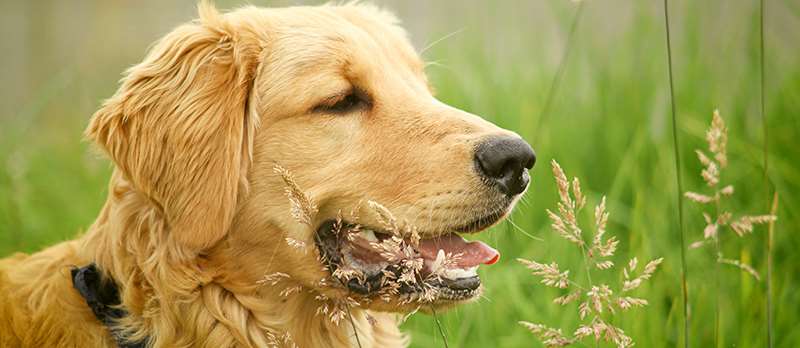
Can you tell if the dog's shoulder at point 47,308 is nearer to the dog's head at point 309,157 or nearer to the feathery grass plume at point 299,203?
the dog's head at point 309,157

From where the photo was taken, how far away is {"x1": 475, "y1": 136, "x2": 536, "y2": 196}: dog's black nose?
270cm

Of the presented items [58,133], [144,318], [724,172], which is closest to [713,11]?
Result: [724,172]

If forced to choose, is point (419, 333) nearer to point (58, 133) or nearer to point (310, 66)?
point (310, 66)

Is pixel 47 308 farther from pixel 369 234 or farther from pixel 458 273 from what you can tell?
pixel 458 273

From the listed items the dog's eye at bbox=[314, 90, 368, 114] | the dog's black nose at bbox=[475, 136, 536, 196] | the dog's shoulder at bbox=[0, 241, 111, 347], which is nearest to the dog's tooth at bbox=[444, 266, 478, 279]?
the dog's black nose at bbox=[475, 136, 536, 196]

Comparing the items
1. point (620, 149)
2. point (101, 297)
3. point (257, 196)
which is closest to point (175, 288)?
point (101, 297)

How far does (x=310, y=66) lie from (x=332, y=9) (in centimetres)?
46

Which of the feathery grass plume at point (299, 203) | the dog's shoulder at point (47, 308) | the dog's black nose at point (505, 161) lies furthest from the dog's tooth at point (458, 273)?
the dog's shoulder at point (47, 308)

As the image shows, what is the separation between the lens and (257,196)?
2.97 m

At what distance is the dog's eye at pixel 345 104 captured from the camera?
299 centimetres

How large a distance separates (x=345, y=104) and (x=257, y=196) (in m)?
0.47

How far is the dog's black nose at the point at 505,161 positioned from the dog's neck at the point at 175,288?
26.4 inches

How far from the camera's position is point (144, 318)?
9.55ft

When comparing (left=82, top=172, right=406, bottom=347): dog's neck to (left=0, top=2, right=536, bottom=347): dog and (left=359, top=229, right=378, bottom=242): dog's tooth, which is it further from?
(left=359, top=229, right=378, bottom=242): dog's tooth
